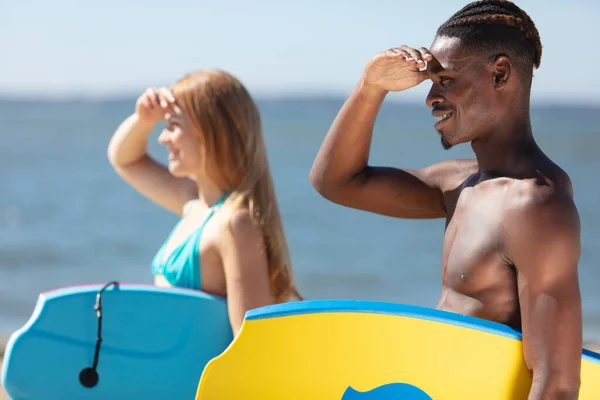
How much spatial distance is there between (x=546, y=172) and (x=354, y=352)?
0.49 meters

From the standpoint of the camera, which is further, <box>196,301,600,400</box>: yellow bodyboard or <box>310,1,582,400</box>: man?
<box>196,301,600,400</box>: yellow bodyboard

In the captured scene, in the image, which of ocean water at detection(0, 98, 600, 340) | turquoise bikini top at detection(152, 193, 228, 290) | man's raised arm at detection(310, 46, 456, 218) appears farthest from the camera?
ocean water at detection(0, 98, 600, 340)

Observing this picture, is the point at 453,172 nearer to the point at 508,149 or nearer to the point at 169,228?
the point at 508,149

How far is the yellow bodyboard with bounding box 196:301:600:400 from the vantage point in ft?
5.51

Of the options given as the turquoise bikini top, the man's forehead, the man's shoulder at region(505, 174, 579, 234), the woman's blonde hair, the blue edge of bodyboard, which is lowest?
the turquoise bikini top

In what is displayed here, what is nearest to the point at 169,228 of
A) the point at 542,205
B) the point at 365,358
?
the point at 365,358

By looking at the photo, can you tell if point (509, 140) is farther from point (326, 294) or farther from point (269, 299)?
point (326, 294)

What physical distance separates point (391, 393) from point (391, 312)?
156 millimetres

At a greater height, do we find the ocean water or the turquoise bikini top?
the turquoise bikini top

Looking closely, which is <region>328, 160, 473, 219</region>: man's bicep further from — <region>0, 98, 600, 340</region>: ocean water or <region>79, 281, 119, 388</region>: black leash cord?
<region>0, 98, 600, 340</region>: ocean water

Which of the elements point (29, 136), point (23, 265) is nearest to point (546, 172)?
point (23, 265)

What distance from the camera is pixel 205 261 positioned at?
116 inches

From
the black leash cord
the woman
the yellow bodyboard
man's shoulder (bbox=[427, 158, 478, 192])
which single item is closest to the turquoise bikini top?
the woman

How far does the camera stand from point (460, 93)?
1.74 metres
